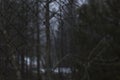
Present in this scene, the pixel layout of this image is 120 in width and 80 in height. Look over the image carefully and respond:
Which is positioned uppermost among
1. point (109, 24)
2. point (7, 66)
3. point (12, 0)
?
point (109, 24)

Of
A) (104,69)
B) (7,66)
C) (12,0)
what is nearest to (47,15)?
(12,0)

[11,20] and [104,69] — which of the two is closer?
[11,20]

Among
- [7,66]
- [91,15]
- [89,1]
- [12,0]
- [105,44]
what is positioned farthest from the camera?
[91,15]

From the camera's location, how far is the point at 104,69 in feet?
68.6

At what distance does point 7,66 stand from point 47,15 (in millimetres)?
2990

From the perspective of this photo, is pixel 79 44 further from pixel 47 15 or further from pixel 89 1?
pixel 47 15

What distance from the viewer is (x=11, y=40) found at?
10227 mm

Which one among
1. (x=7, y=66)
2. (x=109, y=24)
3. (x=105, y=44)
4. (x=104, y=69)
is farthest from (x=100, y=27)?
(x=105, y=44)

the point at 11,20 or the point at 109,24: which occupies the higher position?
the point at 109,24

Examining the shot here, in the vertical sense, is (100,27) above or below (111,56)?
above

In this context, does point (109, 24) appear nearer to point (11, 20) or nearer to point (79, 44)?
point (79, 44)

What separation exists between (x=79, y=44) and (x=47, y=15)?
38.7 ft

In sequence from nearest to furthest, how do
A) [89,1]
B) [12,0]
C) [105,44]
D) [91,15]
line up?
[105,44] < [12,0] < [89,1] < [91,15]

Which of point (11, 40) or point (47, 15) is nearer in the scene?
point (47, 15)
